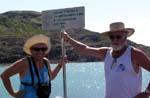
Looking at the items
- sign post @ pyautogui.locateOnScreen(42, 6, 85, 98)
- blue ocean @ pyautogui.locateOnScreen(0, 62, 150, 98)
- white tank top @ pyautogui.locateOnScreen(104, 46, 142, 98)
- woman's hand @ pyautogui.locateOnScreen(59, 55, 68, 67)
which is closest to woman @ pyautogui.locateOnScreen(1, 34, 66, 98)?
woman's hand @ pyautogui.locateOnScreen(59, 55, 68, 67)

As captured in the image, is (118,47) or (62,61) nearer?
(118,47)

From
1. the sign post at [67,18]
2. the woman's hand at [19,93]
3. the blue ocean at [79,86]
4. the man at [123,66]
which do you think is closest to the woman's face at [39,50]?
the woman's hand at [19,93]

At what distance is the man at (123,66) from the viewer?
21.0 feet

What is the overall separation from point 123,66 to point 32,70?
116 cm

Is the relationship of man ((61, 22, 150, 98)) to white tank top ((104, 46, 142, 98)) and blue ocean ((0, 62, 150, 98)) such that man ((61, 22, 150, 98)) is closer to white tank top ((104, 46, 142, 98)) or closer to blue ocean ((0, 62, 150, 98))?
white tank top ((104, 46, 142, 98))

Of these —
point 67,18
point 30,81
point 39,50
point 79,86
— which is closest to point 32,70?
point 30,81

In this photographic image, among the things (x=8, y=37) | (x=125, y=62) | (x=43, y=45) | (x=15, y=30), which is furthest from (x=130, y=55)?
(x=15, y=30)

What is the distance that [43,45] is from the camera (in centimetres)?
689

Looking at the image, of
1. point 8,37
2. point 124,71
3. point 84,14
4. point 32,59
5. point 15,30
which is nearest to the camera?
point 124,71

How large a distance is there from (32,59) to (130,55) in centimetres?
127

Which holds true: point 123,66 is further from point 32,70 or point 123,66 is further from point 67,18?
point 67,18

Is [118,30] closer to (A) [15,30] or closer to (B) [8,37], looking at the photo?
(B) [8,37]

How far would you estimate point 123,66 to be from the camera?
21.1 feet

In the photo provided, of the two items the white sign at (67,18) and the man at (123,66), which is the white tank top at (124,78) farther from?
the white sign at (67,18)
